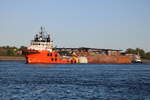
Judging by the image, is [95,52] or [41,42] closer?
[41,42]

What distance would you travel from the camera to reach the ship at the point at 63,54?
424 ft

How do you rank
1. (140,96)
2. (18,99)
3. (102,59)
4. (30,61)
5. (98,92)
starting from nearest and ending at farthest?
(18,99) → (140,96) → (98,92) → (30,61) → (102,59)

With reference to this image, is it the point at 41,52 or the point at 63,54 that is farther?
the point at 63,54

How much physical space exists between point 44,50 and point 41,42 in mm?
5274

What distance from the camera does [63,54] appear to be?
579 feet

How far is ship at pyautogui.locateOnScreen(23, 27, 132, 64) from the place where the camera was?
424ft

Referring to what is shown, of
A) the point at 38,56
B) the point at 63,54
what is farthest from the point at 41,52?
the point at 63,54

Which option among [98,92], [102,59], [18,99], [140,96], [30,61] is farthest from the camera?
[102,59]

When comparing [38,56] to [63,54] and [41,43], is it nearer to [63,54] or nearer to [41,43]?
[41,43]

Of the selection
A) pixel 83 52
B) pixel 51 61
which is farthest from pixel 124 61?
pixel 51 61

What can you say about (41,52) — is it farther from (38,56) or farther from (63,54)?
(63,54)

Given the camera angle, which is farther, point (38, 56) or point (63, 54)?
point (63, 54)

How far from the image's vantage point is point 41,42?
135 meters

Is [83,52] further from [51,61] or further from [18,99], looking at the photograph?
[18,99]
